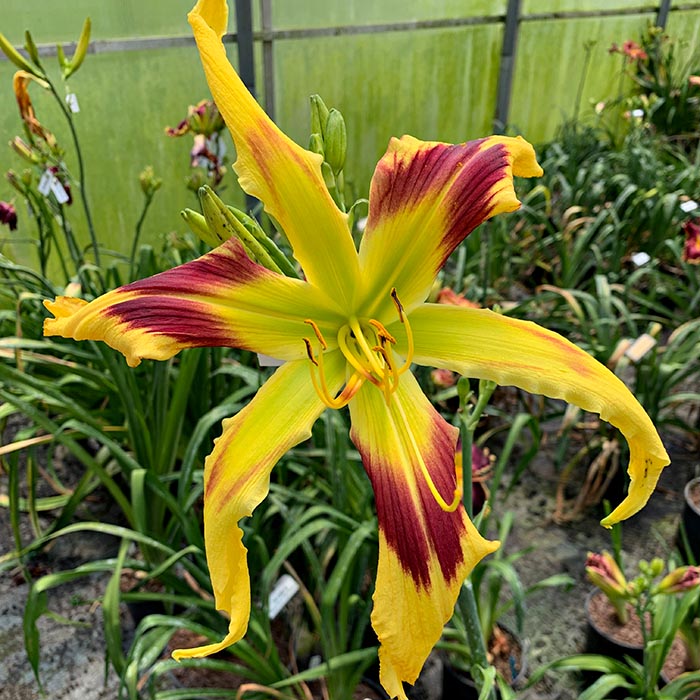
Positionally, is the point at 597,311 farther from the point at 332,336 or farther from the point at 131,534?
the point at 332,336

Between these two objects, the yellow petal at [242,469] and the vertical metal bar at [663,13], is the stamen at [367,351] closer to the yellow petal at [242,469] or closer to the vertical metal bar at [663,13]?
the yellow petal at [242,469]

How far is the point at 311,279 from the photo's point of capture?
0.66 m

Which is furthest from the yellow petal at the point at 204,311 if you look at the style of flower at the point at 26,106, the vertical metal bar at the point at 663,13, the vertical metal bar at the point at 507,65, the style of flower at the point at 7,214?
the vertical metal bar at the point at 663,13

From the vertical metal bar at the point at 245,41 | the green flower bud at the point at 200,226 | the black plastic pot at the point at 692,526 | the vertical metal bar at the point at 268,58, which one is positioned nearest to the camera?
the green flower bud at the point at 200,226

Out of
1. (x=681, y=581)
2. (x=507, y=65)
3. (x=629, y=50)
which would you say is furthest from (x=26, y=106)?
(x=629, y=50)

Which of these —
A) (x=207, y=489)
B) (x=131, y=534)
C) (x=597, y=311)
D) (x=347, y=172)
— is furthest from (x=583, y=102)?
(x=207, y=489)

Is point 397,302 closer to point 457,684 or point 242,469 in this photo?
point 242,469

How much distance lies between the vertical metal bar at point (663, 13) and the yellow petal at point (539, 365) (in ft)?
18.1

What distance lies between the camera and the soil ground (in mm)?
1563

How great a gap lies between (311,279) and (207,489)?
0.22m

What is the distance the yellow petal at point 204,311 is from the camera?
0.55 meters

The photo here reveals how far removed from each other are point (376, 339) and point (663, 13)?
5554mm

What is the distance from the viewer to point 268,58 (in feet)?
8.97

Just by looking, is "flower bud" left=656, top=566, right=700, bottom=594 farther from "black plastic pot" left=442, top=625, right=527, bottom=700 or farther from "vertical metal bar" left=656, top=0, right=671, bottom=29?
"vertical metal bar" left=656, top=0, right=671, bottom=29
